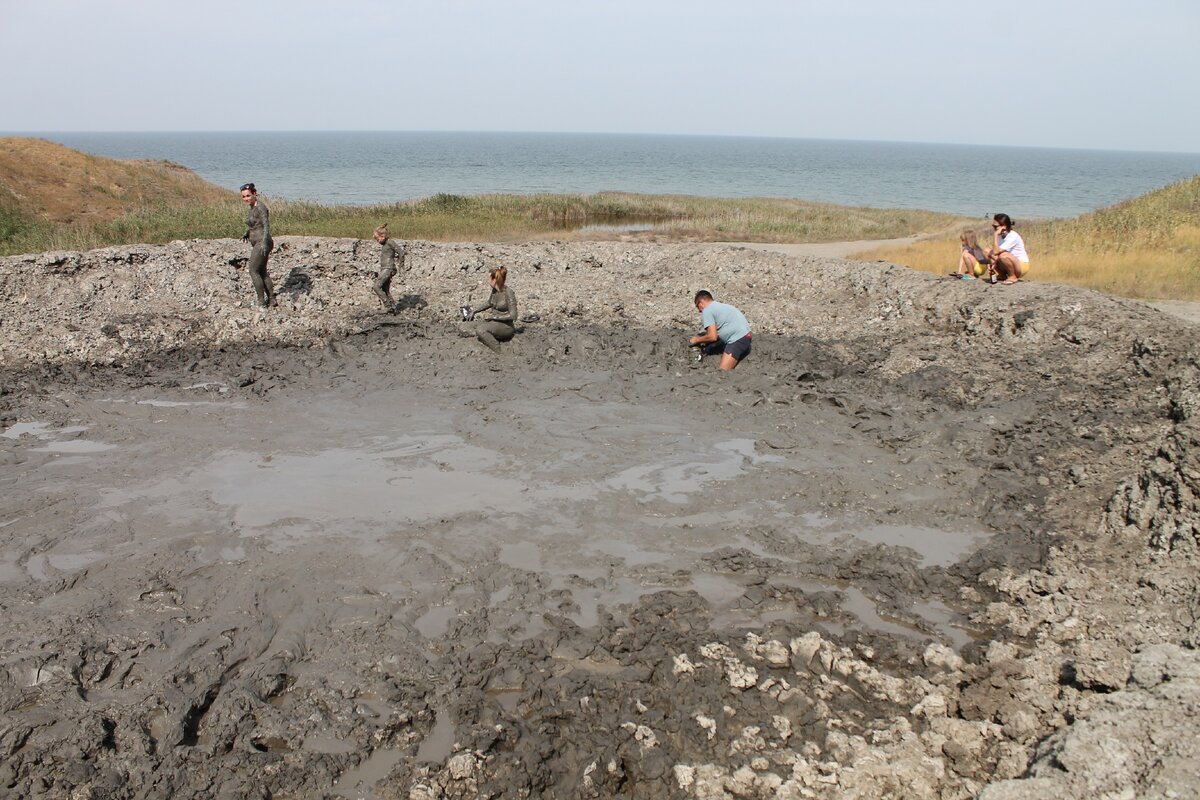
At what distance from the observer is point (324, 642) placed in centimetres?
540

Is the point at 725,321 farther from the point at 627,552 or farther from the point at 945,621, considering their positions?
the point at 945,621

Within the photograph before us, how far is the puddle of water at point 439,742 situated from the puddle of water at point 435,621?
0.83 metres

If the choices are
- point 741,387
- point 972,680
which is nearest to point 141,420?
point 741,387

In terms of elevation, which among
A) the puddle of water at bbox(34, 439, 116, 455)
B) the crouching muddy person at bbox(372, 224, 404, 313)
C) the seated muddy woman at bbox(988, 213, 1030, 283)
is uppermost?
the seated muddy woman at bbox(988, 213, 1030, 283)

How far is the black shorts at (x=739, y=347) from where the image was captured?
11.3 m

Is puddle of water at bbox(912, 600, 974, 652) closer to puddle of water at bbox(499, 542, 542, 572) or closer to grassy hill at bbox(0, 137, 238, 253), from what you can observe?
puddle of water at bbox(499, 542, 542, 572)

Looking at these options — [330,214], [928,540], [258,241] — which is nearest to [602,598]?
[928,540]

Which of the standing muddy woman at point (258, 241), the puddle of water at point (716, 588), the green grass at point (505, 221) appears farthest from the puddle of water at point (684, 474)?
the green grass at point (505, 221)

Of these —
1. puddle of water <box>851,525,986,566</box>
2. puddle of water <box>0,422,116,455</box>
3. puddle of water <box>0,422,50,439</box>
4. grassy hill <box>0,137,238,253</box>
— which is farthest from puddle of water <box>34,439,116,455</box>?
grassy hill <box>0,137,238,253</box>

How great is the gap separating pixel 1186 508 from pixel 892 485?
91.4 inches

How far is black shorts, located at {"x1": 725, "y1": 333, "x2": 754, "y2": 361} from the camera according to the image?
11.3 m

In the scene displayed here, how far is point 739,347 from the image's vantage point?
37.3 feet

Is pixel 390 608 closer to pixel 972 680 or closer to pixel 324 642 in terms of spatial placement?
pixel 324 642

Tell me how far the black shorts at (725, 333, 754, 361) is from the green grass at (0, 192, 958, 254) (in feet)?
44.4
